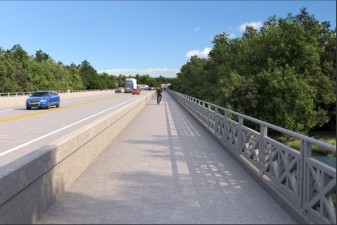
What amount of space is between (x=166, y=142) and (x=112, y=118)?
209cm

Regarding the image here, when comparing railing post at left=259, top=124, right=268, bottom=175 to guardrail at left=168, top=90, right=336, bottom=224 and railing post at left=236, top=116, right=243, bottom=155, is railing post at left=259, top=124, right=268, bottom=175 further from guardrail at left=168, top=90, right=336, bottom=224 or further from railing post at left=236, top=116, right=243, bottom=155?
railing post at left=236, top=116, right=243, bottom=155

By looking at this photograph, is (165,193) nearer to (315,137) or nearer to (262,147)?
(262,147)

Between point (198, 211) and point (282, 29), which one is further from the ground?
point (282, 29)

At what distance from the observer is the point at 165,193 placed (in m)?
6.80

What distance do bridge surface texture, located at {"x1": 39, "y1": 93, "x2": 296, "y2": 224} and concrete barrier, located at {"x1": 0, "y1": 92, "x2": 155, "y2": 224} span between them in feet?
0.62

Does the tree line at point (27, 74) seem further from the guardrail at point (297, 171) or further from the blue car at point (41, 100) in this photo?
the guardrail at point (297, 171)

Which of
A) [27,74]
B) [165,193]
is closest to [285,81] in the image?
[165,193]

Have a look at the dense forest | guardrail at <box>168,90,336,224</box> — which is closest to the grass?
the dense forest

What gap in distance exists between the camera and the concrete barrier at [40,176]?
178 inches

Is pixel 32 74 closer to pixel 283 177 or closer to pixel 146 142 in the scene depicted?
pixel 146 142

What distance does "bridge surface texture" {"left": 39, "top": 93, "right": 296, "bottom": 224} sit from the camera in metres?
5.55

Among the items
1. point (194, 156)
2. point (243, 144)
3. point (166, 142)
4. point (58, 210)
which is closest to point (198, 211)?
point (58, 210)

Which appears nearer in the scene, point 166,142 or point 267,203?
point 267,203

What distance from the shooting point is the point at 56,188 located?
6367mm
